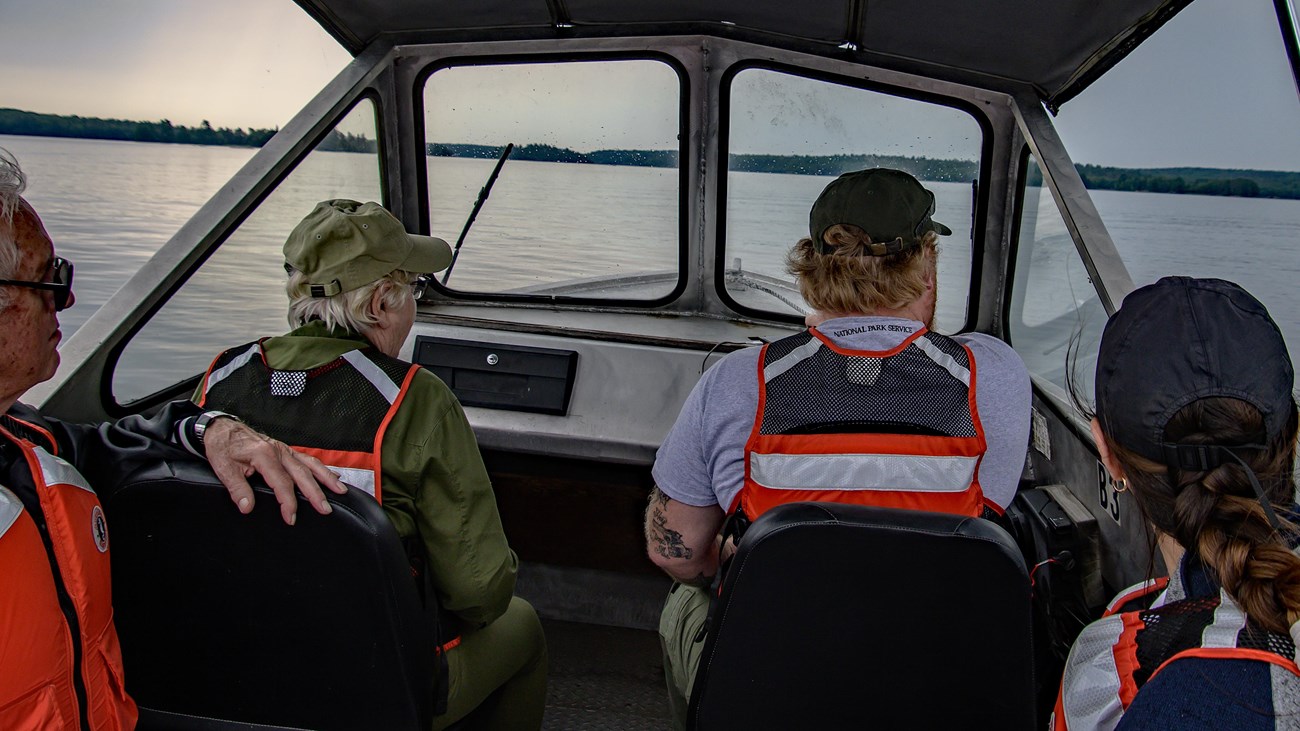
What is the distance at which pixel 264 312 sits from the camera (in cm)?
285

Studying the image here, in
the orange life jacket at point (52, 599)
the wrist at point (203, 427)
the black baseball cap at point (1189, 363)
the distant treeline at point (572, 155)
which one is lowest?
the orange life jacket at point (52, 599)

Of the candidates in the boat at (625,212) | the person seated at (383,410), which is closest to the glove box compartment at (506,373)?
the boat at (625,212)

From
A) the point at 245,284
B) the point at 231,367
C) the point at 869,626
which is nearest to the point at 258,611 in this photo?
the point at 231,367

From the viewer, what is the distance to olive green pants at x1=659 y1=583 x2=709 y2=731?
6.13ft

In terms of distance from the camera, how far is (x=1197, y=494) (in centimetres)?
94

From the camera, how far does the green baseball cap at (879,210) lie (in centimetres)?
175

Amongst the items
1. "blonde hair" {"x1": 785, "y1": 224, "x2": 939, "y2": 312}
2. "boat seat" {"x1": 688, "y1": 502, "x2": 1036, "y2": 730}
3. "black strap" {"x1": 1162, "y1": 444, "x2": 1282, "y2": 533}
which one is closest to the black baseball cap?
"black strap" {"x1": 1162, "y1": 444, "x2": 1282, "y2": 533}

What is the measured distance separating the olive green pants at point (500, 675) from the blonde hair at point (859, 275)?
93cm

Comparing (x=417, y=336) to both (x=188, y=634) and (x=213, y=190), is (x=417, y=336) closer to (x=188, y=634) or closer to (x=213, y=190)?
(x=213, y=190)

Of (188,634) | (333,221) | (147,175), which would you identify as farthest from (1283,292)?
(147,175)

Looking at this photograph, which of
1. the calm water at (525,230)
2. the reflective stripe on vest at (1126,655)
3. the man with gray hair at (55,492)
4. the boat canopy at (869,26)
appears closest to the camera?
the reflective stripe on vest at (1126,655)

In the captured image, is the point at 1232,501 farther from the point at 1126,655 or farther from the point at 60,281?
the point at 60,281

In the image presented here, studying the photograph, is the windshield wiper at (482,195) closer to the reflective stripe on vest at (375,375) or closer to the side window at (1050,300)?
the reflective stripe on vest at (375,375)

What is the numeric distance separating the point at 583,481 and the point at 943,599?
71.9 inches
